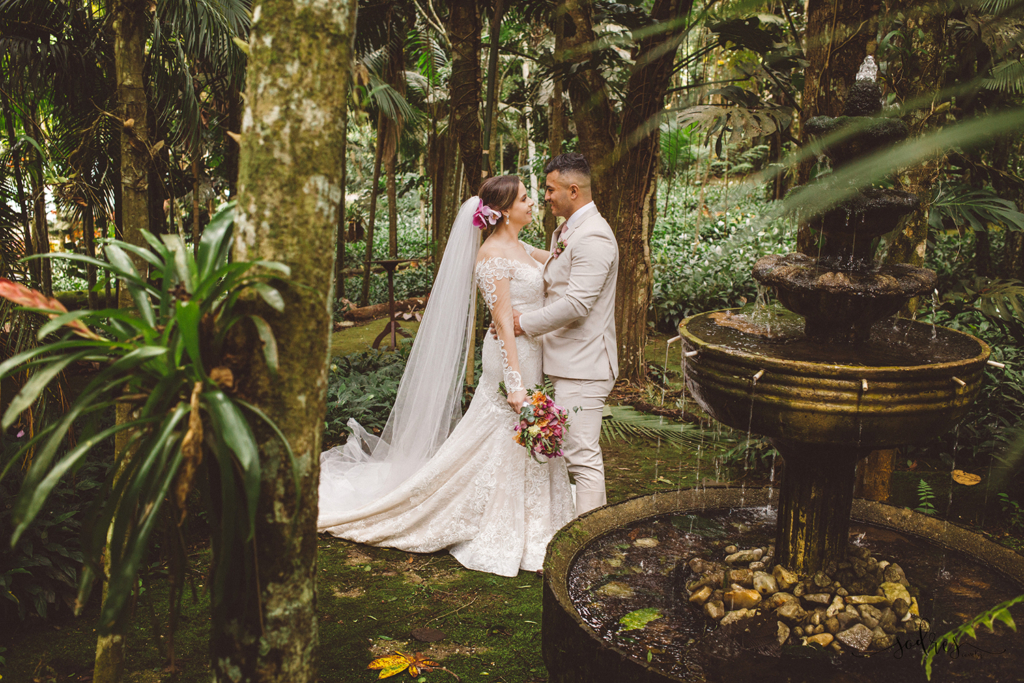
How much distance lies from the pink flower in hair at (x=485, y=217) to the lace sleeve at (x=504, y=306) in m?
0.19

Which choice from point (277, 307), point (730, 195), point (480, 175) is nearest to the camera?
point (730, 195)

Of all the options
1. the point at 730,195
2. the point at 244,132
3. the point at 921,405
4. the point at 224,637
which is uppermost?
the point at 244,132

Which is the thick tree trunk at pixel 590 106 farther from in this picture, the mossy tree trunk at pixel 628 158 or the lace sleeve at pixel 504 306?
the lace sleeve at pixel 504 306

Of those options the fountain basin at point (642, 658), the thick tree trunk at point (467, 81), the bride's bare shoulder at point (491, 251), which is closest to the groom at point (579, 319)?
the bride's bare shoulder at point (491, 251)

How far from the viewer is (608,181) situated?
6.82 m

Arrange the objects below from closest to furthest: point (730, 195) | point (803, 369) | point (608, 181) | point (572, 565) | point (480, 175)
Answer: point (730, 195), point (803, 369), point (572, 565), point (480, 175), point (608, 181)

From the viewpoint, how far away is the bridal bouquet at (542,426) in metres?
3.47

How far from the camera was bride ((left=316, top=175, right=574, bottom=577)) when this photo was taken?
3.77m

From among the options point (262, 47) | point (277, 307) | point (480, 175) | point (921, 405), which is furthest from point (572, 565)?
point (480, 175)

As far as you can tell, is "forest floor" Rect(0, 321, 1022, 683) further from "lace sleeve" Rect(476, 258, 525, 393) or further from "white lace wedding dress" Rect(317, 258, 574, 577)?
"lace sleeve" Rect(476, 258, 525, 393)

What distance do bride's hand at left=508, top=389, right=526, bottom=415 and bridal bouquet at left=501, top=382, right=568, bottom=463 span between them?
0.41 feet

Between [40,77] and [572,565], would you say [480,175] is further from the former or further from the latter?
[572,565]

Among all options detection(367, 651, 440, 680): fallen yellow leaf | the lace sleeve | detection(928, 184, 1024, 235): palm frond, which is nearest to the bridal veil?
the lace sleeve

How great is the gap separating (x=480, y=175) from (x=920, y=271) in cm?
369
